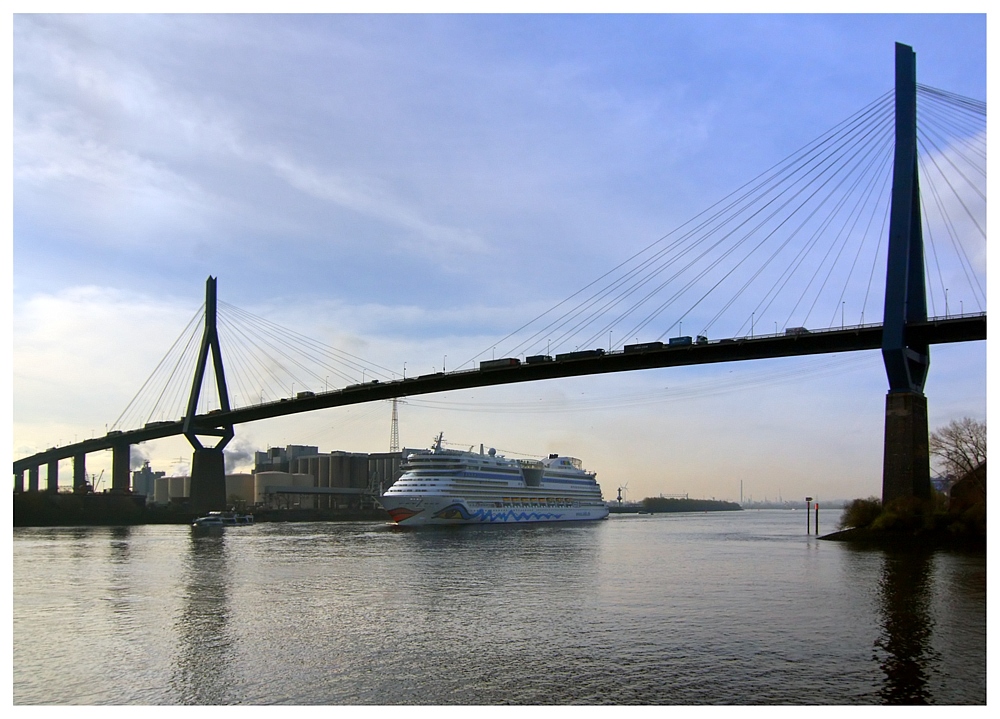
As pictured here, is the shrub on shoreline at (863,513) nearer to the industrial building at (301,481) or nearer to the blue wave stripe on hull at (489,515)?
the blue wave stripe on hull at (489,515)

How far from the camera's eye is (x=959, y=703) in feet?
44.9

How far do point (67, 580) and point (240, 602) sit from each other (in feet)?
29.3

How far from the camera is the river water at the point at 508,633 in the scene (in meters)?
14.6

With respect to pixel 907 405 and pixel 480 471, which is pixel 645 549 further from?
pixel 480 471

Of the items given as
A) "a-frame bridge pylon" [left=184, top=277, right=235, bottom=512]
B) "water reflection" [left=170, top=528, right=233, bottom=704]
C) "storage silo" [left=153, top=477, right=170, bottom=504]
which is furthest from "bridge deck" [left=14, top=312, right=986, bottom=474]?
"storage silo" [left=153, top=477, right=170, bottom=504]

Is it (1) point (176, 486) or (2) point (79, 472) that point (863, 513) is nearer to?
(2) point (79, 472)

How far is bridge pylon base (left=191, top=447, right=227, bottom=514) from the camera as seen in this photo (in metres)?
79.8

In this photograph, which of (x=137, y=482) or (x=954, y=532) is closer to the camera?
(x=954, y=532)

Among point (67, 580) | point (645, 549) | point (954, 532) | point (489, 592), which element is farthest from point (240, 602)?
point (954, 532)

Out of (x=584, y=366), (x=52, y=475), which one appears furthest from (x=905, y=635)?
(x=52, y=475)

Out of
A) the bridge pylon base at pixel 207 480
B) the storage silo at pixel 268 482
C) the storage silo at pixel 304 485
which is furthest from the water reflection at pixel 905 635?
the storage silo at pixel 268 482

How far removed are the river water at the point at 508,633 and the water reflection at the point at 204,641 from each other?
0.06 m

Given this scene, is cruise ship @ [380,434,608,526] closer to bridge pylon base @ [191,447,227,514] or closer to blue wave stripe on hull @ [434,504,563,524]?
blue wave stripe on hull @ [434,504,563,524]

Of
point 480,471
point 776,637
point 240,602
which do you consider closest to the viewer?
point 776,637
